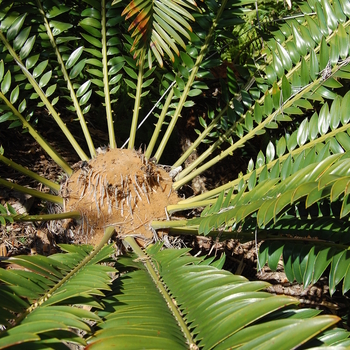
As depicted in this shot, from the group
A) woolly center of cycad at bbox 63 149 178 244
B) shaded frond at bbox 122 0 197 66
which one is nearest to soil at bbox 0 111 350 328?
woolly center of cycad at bbox 63 149 178 244

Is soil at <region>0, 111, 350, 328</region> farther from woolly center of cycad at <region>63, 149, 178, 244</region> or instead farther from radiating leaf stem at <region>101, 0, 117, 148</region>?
radiating leaf stem at <region>101, 0, 117, 148</region>

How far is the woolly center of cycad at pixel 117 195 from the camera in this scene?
5.44 feet

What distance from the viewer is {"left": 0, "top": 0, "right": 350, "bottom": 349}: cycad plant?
0.77m

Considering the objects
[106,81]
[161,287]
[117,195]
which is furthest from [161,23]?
[161,287]

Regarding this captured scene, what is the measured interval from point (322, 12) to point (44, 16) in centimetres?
118

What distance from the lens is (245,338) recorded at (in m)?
0.70

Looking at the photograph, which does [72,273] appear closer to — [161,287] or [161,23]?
[161,287]

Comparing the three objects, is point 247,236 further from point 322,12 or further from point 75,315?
point 322,12

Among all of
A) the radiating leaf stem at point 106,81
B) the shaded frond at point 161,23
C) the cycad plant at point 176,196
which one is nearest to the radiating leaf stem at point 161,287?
the cycad plant at point 176,196

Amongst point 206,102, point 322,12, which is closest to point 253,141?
point 206,102

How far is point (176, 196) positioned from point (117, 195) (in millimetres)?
272

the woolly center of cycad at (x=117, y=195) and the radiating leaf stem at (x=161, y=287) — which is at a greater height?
the woolly center of cycad at (x=117, y=195)

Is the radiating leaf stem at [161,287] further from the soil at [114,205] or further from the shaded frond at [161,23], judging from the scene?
the shaded frond at [161,23]

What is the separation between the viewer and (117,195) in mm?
1679
